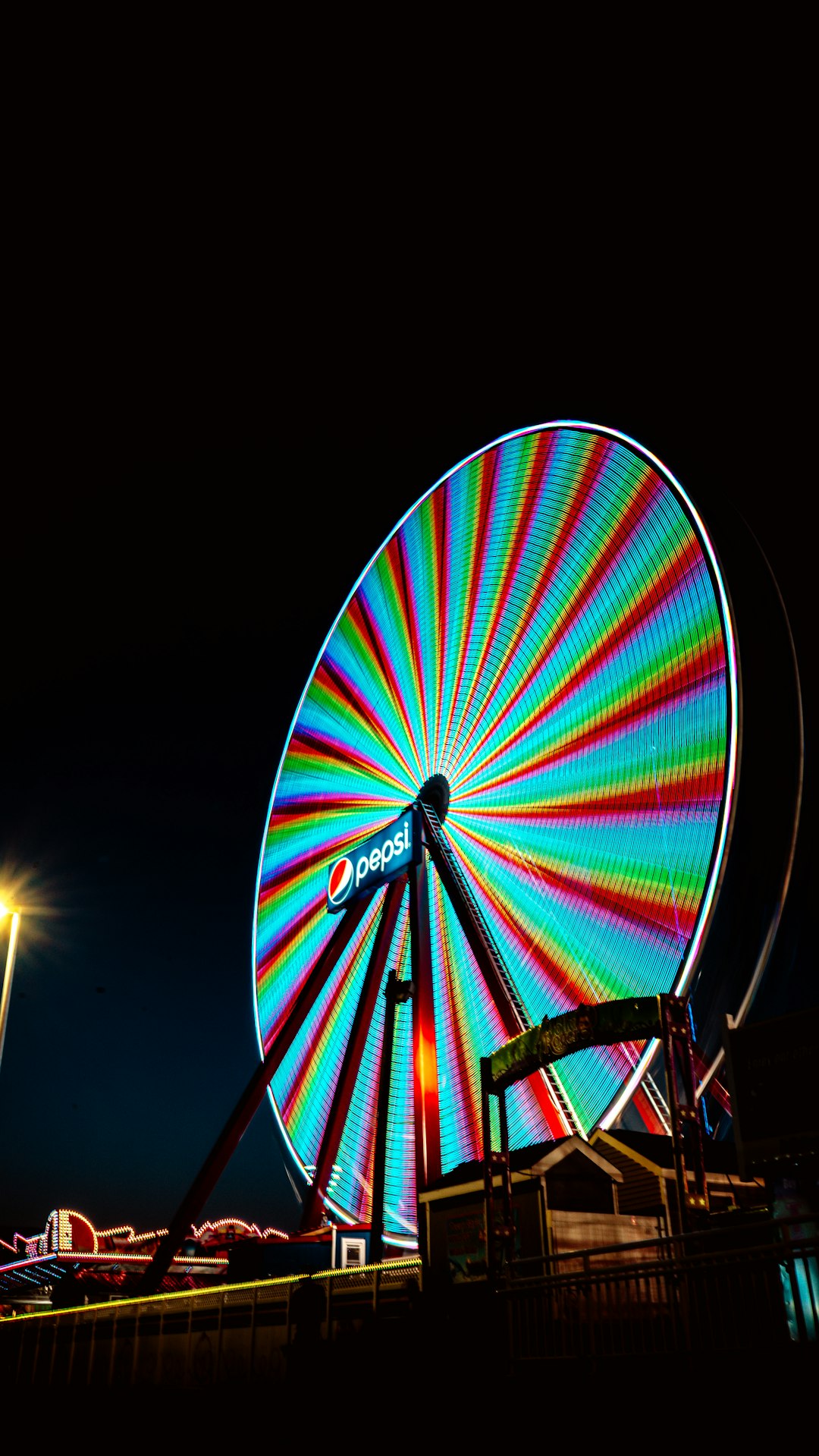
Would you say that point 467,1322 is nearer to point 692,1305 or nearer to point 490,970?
point 692,1305

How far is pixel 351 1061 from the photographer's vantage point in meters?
18.5

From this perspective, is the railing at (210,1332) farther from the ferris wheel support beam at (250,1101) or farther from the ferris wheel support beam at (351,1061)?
the ferris wheel support beam at (351,1061)

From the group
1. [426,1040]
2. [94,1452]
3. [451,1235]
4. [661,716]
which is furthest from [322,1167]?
[661,716]

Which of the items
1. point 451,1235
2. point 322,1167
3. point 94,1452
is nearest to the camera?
point 94,1452

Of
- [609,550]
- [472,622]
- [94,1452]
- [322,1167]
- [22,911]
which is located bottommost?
[94,1452]

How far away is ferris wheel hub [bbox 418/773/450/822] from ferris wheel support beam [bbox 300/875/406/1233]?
1496 millimetres

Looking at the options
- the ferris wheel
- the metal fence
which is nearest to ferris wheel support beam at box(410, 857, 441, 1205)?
the ferris wheel

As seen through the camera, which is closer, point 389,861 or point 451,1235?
point 451,1235

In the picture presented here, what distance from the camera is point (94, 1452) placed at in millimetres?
9555

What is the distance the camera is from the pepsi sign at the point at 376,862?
16531 mm

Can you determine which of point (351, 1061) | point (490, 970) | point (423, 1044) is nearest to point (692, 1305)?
point (490, 970)

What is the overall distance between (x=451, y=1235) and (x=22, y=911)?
8813mm

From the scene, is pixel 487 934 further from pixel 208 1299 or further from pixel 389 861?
pixel 208 1299

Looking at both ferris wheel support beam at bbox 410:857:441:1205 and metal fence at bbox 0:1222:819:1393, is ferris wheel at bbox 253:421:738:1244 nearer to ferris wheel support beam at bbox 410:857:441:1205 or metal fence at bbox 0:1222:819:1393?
ferris wheel support beam at bbox 410:857:441:1205
